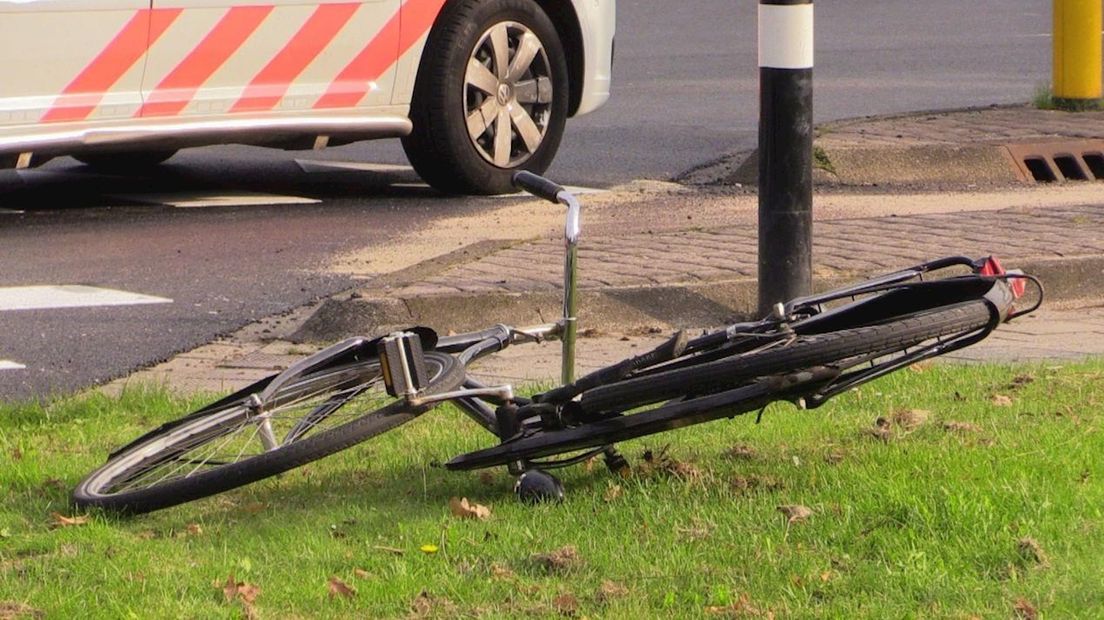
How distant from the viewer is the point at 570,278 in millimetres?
4305

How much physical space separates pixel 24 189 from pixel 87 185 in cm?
31

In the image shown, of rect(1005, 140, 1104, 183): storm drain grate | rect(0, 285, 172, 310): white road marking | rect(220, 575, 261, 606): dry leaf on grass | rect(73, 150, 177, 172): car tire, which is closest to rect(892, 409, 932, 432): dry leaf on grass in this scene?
rect(220, 575, 261, 606): dry leaf on grass

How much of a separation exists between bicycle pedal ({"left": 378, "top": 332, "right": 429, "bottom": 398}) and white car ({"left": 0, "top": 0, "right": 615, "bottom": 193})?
14.0ft

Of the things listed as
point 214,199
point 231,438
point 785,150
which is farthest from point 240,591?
point 214,199

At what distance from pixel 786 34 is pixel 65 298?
268 cm

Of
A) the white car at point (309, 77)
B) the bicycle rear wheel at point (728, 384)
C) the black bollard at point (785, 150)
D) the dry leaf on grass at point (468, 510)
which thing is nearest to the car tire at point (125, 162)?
the white car at point (309, 77)

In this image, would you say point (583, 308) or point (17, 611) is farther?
point (583, 308)

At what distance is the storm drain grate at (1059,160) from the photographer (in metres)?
9.12

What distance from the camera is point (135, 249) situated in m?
7.69

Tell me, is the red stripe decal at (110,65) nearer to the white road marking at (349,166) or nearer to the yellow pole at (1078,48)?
the white road marking at (349,166)

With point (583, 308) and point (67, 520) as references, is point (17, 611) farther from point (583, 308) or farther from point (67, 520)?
point (583, 308)

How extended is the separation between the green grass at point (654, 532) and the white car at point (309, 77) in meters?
3.27

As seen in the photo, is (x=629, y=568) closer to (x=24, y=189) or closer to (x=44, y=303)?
(x=44, y=303)

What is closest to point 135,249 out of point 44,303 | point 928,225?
point 44,303
